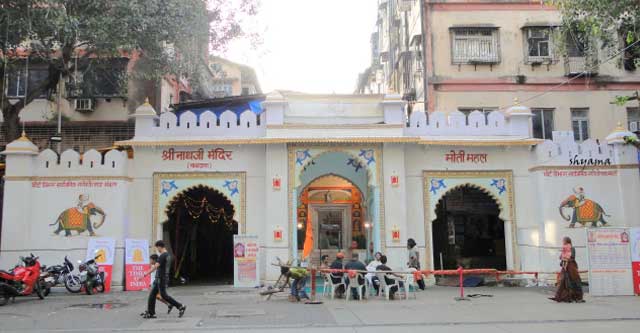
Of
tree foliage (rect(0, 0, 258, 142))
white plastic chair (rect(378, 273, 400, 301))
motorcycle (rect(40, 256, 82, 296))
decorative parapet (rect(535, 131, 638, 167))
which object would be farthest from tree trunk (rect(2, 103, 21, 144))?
decorative parapet (rect(535, 131, 638, 167))

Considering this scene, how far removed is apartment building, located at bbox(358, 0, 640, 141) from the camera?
19.0m

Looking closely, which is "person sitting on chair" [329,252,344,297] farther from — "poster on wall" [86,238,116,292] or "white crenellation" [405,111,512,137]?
"poster on wall" [86,238,116,292]

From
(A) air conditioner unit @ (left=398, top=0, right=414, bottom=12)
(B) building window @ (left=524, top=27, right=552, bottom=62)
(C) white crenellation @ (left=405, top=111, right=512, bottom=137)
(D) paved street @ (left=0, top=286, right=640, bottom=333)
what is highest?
(A) air conditioner unit @ (left=398, top=0, right=414, bottom=12)

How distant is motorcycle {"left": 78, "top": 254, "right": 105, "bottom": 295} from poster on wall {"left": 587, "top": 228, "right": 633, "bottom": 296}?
11.2 meters

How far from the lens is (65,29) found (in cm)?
1204

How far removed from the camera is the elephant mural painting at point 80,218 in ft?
45.2

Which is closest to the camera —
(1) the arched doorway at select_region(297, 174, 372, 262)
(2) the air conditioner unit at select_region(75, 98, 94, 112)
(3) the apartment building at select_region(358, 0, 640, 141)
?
(2) the air conditioner unit at select_region(75, 98, 94, 112)

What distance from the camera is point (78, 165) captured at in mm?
13992

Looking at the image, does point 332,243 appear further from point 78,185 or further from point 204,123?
point 78,185

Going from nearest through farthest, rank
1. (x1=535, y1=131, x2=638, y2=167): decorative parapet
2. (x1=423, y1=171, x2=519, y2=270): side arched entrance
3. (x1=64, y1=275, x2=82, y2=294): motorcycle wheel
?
(x1=64, y1=275, x2=82, y2=294): motorcycle wheel < (x1=535, y1=131, x2=638, y2=167): decorative parapet < (x1=423, y1=171, x2=519, y2=270): side arched entrance

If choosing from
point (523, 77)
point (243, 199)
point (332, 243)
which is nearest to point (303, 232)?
point (332, 243)

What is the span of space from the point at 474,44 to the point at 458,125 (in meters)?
5.55

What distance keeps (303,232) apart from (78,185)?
8228 millimetres

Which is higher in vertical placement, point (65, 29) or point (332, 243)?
point (65, 29)
